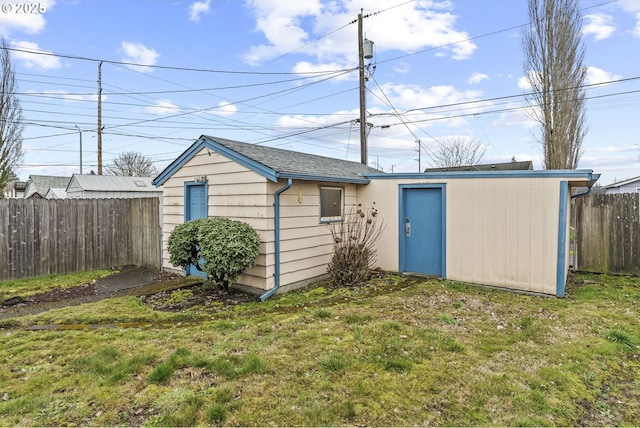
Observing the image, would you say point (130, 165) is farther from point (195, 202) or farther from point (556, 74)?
point (556, 74)

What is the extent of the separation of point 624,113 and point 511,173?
35.2 feet

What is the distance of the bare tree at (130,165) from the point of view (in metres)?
35.7

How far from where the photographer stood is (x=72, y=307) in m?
5.46

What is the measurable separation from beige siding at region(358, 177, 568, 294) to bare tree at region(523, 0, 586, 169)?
1130cm

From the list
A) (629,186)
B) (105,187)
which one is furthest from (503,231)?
(105,187)

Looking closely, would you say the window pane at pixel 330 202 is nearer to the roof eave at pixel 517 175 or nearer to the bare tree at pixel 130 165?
the roof eave at pixel 517 175

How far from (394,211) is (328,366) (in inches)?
200

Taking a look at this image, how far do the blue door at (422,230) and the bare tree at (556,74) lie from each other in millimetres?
11353

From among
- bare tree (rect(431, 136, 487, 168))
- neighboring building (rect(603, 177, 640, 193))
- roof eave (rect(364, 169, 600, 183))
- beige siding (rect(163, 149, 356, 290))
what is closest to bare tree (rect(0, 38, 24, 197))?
beige siding (rect(163, 149, 356, 290))

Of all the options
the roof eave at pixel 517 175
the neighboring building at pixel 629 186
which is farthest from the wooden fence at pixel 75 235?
the neighboring building at pixel 629 186

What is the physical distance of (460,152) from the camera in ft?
85.7

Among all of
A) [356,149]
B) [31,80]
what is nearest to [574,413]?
[356,149]

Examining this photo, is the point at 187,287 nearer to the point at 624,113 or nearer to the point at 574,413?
the point at 574,413

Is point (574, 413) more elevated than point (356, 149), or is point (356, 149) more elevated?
point (356, 149)
